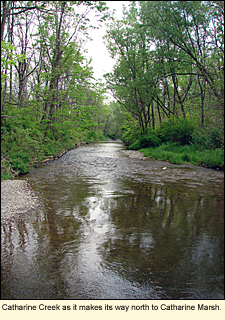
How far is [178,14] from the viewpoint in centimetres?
1789

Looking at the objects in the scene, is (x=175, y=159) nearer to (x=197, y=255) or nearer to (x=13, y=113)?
(x=13, y=113)

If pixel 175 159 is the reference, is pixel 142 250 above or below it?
below

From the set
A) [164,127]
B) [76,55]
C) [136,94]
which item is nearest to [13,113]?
[76,55]

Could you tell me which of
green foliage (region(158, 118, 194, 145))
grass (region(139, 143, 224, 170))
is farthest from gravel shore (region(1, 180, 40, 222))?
green foliage (region(158, 118, 194, 145))

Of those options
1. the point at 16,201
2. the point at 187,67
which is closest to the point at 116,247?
the point at 16,201

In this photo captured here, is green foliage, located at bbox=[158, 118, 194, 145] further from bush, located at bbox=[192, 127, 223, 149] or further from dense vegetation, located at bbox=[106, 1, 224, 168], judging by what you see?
bush, located at bbox=[192, 127, 223, 149]

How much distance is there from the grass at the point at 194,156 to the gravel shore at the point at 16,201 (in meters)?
11.0

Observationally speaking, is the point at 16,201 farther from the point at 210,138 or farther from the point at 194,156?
the point at 210,138

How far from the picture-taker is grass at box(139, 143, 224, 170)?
1480cm

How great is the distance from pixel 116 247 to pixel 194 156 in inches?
531

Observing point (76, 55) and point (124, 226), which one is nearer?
point (124, 226)

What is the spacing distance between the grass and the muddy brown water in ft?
21.1

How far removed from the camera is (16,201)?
7180 millimetres
